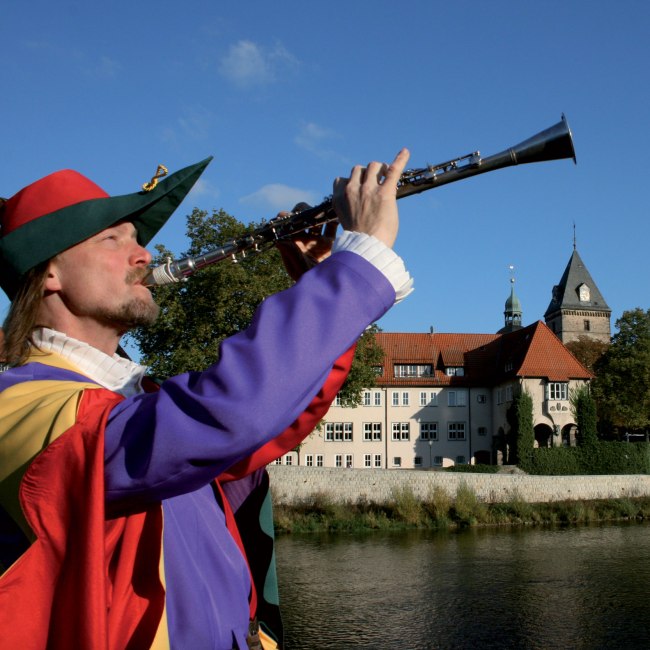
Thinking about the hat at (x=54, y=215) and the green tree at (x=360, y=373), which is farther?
the green tree at (x=360, y=373)

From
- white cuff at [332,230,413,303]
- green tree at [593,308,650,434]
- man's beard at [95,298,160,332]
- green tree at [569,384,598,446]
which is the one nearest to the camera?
white cuff at [332,230,413,303]

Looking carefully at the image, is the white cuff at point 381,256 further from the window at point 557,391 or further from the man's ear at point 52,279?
the window at point 557,391

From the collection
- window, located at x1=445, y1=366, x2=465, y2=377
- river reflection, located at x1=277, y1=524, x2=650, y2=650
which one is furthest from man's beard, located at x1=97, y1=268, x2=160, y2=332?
window, located at x1=445, y1=366, x2=465, y2=377

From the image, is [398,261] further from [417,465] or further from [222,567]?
[417,465]

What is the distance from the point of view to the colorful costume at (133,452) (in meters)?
1.28

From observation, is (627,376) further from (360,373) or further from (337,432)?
(360,373)

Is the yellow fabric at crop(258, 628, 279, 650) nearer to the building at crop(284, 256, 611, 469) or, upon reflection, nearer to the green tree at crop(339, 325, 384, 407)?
the green tree at crop(339, 325, 384, 407)

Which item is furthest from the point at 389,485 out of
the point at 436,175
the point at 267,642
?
the point at 436,175

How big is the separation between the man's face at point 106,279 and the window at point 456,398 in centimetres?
5149

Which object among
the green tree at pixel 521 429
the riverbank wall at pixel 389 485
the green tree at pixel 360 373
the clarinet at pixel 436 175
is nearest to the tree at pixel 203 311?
the green tree at pixel 360 373

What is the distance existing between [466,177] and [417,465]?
50.4 meters

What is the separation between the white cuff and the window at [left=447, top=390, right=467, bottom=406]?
2040 inches

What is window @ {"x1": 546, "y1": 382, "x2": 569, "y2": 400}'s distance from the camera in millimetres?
46500

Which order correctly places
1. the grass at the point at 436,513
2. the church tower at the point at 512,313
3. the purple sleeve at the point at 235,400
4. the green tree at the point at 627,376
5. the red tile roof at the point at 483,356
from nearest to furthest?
the purple sleeve at the point at 235,400 → the grass at the point at 436,513 → the red tile roof at the point at 483,356 → the green tree at the point at 627,376 → the church tower at the point at 512,313
